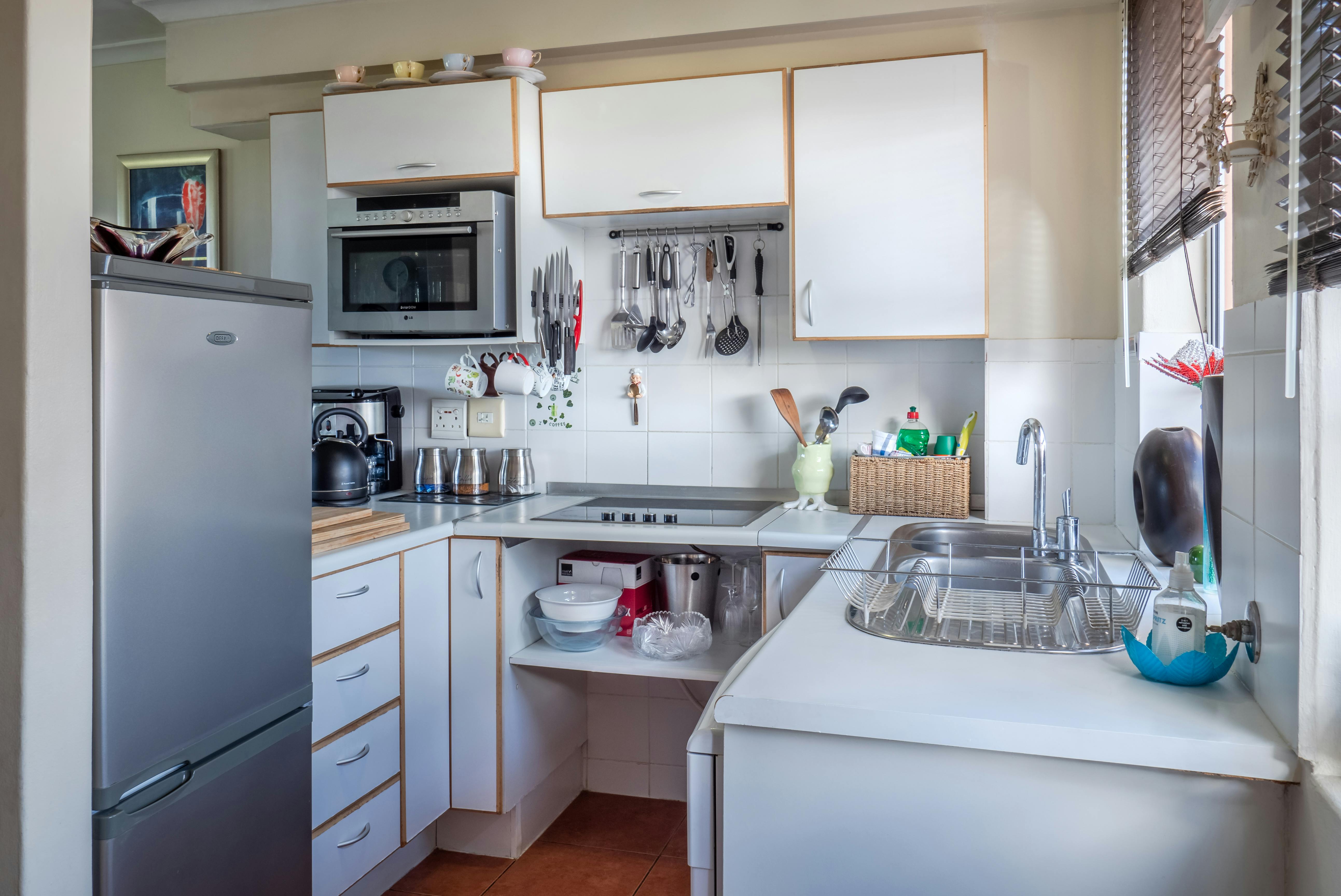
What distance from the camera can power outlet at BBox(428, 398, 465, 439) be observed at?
120 inches

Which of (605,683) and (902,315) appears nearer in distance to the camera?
(902,315)

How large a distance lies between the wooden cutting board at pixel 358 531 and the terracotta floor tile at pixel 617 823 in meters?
1.05

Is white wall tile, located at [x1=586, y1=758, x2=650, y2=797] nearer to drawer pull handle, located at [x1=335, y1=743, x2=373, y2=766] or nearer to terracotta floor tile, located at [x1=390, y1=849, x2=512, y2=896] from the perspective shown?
terracotta floor tile, located at [x1=390, y1=849, x2=512, y2=896]

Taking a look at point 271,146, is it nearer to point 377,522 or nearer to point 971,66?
point 377,522

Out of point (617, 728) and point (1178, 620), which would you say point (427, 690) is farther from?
point (1178, 620)

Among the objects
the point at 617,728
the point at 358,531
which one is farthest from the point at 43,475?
the point at 617,728

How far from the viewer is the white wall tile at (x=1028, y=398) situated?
95.5 inches

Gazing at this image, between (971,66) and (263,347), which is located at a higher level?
(971,66)

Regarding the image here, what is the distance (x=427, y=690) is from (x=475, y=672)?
0.14 metres

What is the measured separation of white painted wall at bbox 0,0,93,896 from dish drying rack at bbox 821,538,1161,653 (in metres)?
1.08

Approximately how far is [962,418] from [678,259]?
957 mm

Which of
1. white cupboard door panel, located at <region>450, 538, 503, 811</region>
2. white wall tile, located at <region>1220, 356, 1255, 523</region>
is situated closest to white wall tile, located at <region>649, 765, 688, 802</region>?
white cupboard door panel, located at <region>450, 538, 503, 811</region>

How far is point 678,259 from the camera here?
2871 mm

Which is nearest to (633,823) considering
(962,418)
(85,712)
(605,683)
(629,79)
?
(605,683)
